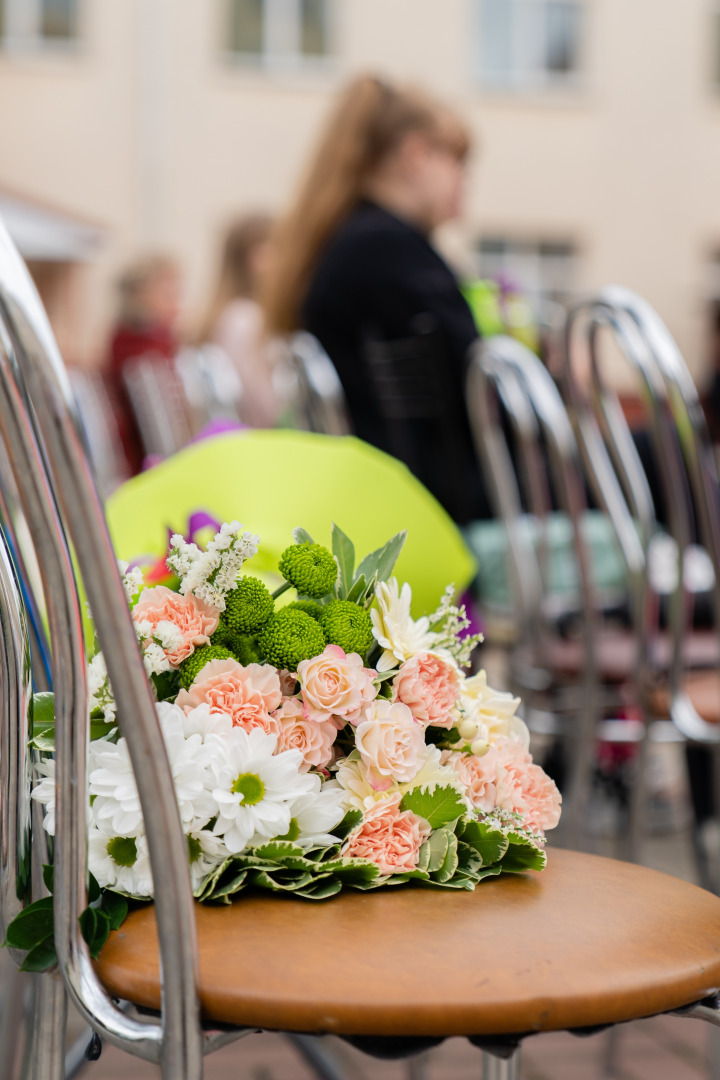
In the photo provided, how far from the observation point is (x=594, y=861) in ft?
2.63

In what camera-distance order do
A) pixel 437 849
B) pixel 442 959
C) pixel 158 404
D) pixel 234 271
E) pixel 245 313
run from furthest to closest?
pixel 234 271 → pixel 245 313 → pixel 158 404 → pixel 437 849 → pixel 442 959

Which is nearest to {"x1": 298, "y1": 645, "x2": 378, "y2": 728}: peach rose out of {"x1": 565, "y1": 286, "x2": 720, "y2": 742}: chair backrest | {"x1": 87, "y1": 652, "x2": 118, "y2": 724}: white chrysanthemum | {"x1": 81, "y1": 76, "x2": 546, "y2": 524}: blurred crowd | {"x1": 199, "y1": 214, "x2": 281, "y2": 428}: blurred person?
{"x1": 87, "y1": 652, "x2": 118, "y2": 724}: white chrysanthemum

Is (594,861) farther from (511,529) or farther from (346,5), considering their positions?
(346,5)

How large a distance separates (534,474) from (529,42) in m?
13.2

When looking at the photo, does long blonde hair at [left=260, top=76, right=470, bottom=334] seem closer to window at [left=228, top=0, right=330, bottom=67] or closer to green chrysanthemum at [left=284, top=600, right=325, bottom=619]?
green chrysanthemum at [left=284, top=600, right=325, bottom=619]

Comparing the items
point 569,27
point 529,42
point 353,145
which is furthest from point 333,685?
point 569,27

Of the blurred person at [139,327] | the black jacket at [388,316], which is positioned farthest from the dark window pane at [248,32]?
the black jacket at [388,316]

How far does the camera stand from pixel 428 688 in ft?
2.43

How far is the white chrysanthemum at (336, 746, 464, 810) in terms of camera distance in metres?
0.72

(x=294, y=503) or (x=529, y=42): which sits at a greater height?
(x=529, y=42)

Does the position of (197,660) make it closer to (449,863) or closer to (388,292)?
(449,863)

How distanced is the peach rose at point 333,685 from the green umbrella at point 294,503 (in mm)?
160

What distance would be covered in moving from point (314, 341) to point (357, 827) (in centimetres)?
189

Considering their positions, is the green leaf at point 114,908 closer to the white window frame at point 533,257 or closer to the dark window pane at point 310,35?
the white window frame at point 533,257
